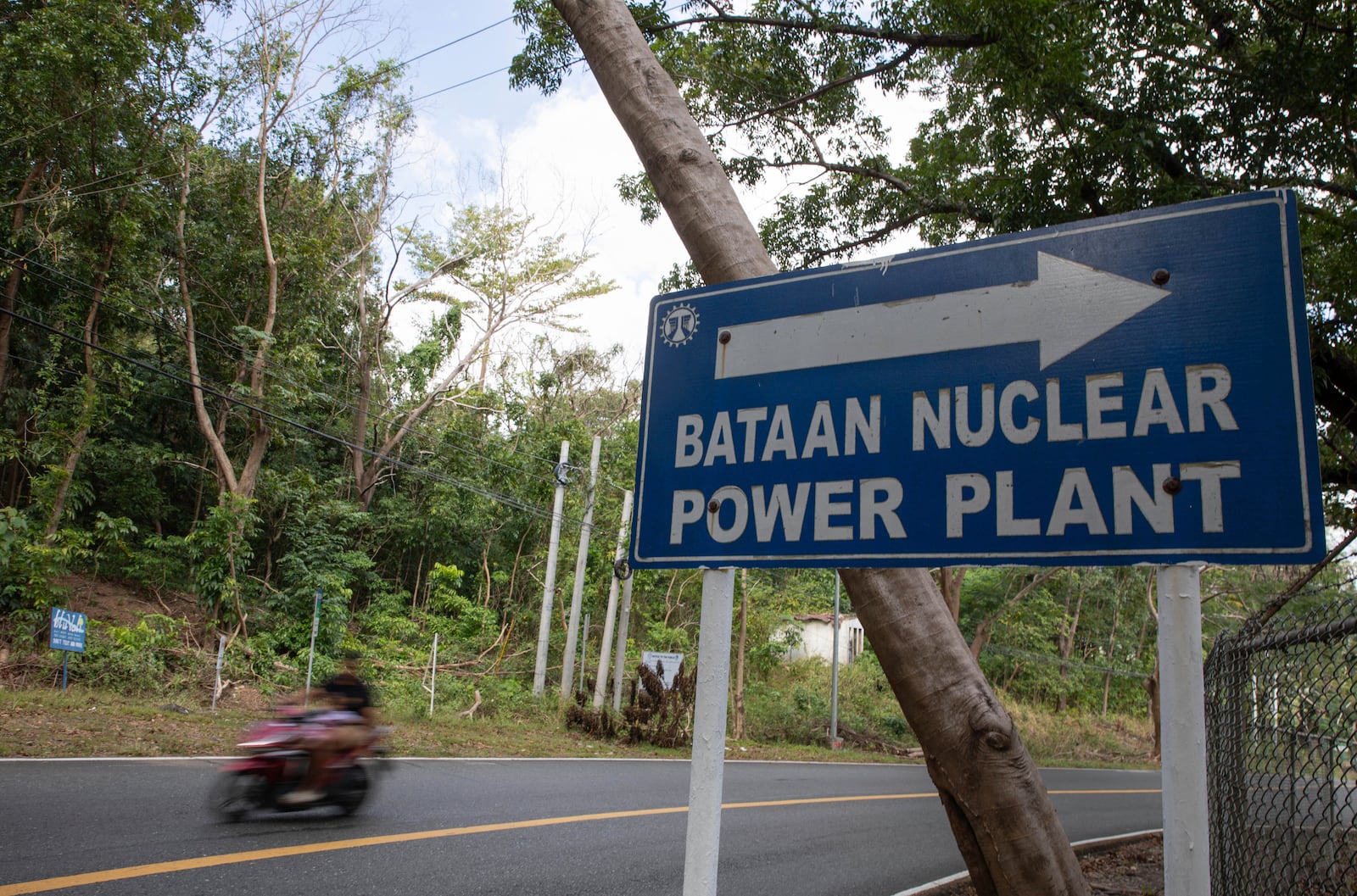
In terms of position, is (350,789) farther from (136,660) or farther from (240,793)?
(136,660)

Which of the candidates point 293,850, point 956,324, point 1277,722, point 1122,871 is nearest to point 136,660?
point 293,850

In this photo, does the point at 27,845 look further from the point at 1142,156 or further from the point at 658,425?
the point at 1142,156

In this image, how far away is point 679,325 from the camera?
6.71 ft

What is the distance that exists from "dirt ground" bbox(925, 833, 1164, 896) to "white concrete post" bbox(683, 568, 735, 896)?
5.13 metres

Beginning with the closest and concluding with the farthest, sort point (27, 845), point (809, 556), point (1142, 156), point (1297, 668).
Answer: point (809, 556)
point (1297, 668)
point (27, 845)
point (1142, 156)

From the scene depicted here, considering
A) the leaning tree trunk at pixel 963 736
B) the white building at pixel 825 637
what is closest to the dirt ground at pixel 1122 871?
the leaning tree trunk at pixel 963 736

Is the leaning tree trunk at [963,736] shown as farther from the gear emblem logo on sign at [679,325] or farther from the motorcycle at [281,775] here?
the motorcycle at [281,775]

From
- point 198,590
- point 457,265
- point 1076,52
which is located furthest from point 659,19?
point 457,265

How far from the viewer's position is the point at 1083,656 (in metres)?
35.4

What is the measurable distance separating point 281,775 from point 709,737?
6.20 m

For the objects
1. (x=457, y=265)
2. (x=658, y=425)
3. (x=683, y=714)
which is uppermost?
(x=457, y=265)

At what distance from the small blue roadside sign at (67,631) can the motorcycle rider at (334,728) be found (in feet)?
20.0

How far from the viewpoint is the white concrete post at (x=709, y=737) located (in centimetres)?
168

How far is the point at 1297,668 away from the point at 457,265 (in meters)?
24.8
